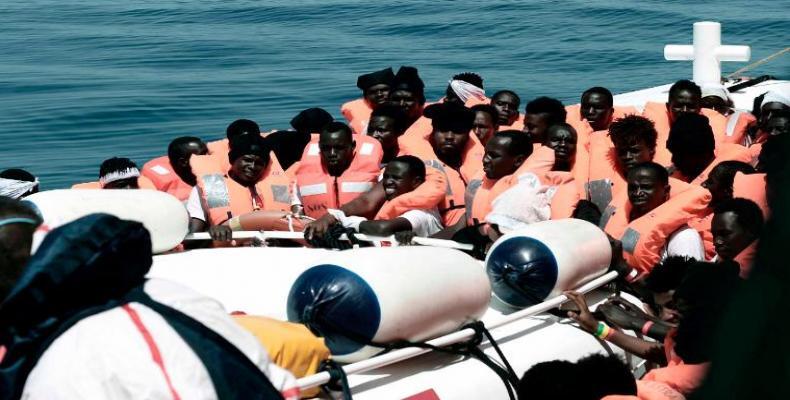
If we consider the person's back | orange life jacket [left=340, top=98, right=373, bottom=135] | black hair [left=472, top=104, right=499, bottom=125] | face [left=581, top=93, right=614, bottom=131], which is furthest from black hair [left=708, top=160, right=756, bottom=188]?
the person's back

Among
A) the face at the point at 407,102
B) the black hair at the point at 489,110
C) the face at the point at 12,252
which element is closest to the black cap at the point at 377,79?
the face at the point at 407,102

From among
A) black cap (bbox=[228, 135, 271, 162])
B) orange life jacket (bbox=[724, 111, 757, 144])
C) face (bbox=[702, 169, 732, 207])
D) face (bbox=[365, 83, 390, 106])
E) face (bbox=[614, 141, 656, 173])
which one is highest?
face (bbox=[365, 83, 390, 106])

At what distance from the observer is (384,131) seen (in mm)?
6418

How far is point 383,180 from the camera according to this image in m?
5.40

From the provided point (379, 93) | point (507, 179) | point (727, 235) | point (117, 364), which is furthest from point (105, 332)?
point (379, 93)

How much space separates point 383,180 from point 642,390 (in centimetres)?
292

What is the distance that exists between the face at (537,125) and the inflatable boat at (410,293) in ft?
6.74

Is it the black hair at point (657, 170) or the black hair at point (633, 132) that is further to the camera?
the black hair at point (633, 132)

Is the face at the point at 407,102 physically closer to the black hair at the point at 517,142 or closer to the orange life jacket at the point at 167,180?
the orange life jacket at the point at 167,180

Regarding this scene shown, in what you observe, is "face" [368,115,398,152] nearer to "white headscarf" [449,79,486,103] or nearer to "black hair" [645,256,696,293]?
"white headscarf" [449,79,486,103]

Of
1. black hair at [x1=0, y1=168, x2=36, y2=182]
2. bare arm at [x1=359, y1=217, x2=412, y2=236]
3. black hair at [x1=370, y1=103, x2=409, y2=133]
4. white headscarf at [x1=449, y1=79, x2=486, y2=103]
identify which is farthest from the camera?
white headscarf at [x1=449, y1=79, x2=486, y2=103]

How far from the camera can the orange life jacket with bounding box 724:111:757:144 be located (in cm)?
664

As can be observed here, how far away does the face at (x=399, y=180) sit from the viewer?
208 inches

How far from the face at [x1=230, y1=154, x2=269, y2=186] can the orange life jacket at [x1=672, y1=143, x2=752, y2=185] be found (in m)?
2.14
